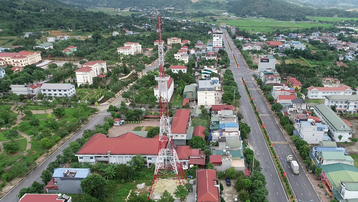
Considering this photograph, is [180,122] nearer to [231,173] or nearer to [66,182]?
[231,173]

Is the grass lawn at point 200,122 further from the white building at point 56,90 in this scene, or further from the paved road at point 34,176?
the white building at point 56,90

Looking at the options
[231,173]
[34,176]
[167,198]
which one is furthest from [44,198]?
[231,173]

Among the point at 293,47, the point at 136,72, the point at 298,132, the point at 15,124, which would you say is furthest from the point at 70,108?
the point at 293,47

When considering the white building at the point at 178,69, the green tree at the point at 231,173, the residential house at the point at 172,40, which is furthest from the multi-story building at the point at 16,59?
the green tree at the point at 231,173

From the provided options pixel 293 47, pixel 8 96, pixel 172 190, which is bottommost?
pixel 172 190

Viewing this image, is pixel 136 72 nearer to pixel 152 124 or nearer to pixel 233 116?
pixel 152 124

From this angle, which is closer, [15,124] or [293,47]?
[15,124]

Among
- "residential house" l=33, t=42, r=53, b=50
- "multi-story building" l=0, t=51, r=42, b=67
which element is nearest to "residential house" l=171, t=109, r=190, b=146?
"multi-story building" l=0, t=51, r=42, b=67
